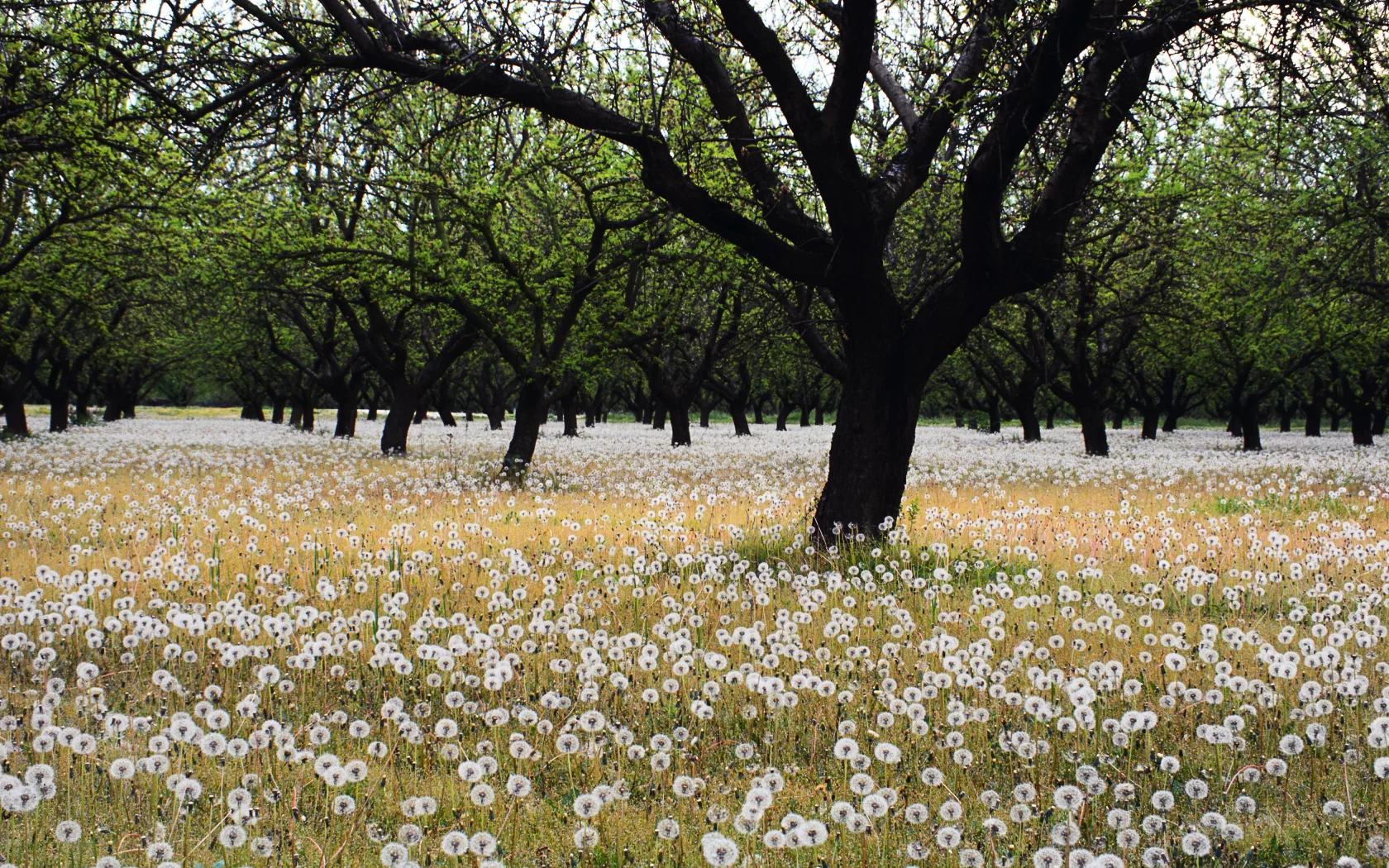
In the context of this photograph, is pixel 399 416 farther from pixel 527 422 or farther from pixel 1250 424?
pixel 1250 424

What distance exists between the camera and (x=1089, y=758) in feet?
12.4

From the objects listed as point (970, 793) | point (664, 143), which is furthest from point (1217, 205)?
point (970, 793)

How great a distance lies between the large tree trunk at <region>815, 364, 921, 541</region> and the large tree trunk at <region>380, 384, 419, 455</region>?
1766cm

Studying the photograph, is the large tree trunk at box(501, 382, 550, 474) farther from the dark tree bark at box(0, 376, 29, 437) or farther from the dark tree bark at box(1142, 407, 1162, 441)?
the dark tree bark at box(1142, 407, 1162, 441)

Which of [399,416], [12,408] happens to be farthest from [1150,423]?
[12,408]

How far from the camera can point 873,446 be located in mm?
8688

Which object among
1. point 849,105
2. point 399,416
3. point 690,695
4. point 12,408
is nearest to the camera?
point 690,695

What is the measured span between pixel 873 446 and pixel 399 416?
60.3 ft

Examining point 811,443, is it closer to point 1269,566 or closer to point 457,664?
point 1269,566

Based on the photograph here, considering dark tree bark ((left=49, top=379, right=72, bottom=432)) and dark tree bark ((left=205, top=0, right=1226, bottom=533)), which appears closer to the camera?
dark tree bark ((left=205, top=0, right=1226, bottom=533))

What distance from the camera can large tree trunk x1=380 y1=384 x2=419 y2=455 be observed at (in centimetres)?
2355

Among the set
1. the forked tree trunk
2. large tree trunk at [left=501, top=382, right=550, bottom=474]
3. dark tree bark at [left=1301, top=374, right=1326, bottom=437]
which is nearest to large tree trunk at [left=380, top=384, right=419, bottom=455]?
large tree trunk at [left=501, top=382, right=550, bottom=474]

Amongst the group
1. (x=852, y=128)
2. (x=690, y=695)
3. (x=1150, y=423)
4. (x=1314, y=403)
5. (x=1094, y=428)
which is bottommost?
(x=690, y=695)

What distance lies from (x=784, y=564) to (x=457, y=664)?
3676 mm
